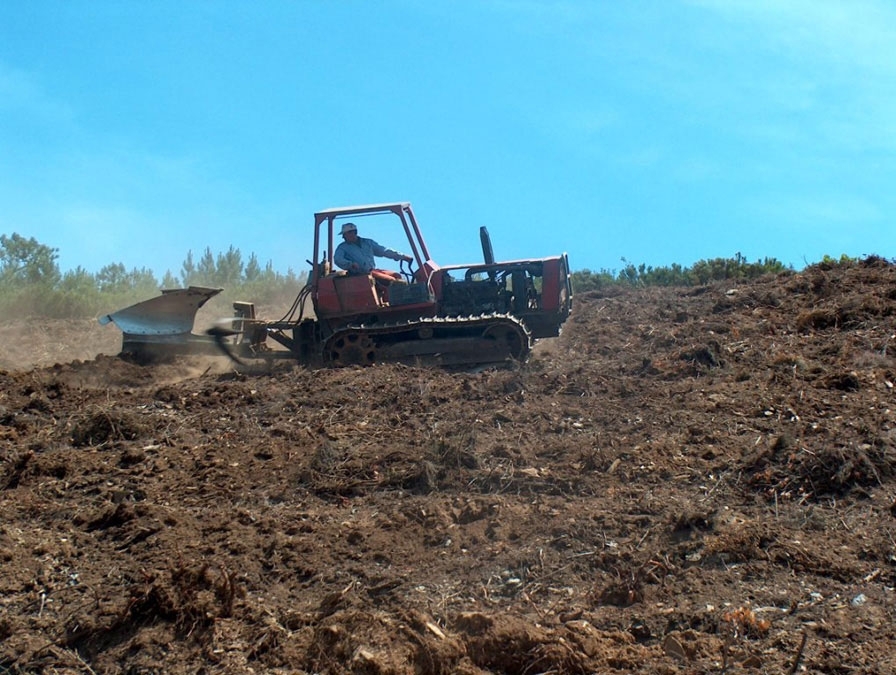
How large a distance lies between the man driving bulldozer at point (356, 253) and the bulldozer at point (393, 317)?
0.32 feet

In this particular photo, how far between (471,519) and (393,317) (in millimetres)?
6674

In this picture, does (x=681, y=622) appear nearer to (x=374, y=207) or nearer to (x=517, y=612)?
(x=517, y=612)

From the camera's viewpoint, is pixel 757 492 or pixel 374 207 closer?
pixel 757 492

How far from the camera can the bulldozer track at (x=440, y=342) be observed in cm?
1216

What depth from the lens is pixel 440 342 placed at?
40.3 ft

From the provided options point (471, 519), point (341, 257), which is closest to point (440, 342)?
point (341, 257)

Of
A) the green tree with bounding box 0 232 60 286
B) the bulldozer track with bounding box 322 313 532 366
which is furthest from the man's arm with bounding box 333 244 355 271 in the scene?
the green tree with bounding box 0 232 60 286

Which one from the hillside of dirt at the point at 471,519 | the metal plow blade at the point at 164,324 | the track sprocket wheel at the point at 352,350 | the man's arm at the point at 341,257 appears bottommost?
the hillside of dirt at the point at 471,519

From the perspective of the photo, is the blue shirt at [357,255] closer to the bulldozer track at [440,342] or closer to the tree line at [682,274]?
the bulldozer track at [440,342]

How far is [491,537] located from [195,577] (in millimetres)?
1753

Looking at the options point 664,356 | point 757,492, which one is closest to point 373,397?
point 664,356

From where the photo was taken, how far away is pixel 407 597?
5.31 meters

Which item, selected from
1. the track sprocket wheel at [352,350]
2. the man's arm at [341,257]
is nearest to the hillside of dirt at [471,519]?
the track sprocket wheel at [352,350]

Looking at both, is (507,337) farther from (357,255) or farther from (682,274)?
(682,274)
